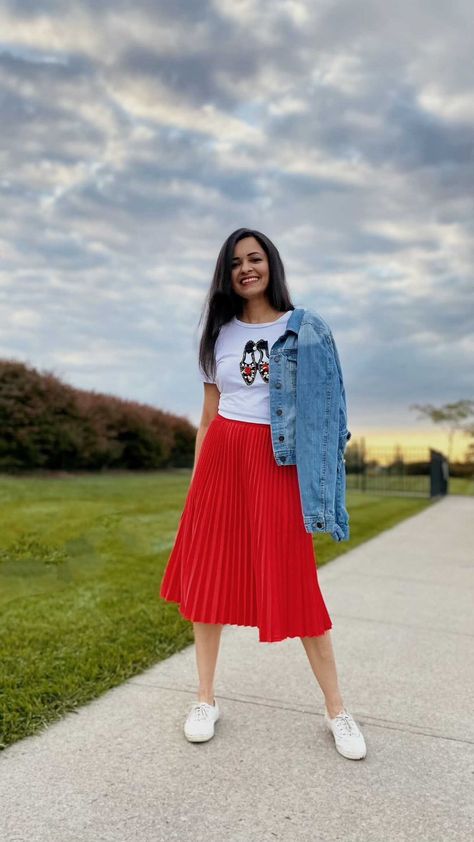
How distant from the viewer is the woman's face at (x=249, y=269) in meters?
2.77

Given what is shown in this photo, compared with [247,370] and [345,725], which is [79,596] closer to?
[345,725]

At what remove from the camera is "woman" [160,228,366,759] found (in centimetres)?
259

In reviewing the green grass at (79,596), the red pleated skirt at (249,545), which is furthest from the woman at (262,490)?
the green grass at (79,596)

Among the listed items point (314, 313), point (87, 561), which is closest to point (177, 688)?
point (314, 313)

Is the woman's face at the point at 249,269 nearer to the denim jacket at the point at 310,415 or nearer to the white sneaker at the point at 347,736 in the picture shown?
the denim jacket at the point at 310,415

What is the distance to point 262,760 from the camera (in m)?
2.55

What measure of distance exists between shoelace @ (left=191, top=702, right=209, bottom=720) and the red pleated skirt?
1.29 ft

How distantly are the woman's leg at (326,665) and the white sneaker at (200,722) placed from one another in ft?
1.49

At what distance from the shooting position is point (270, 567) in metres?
2.61

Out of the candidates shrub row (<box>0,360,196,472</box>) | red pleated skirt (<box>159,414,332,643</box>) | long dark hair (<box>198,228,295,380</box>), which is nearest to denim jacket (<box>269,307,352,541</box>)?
red pleated skirt (<box>159,414,332,643</box>)

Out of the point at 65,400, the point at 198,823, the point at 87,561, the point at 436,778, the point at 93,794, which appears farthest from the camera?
the point at 65,400

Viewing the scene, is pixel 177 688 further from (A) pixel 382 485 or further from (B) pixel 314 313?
(A) pixel 382 485

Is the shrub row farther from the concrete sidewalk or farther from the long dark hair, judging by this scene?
the long dark hair

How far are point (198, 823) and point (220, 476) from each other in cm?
116
